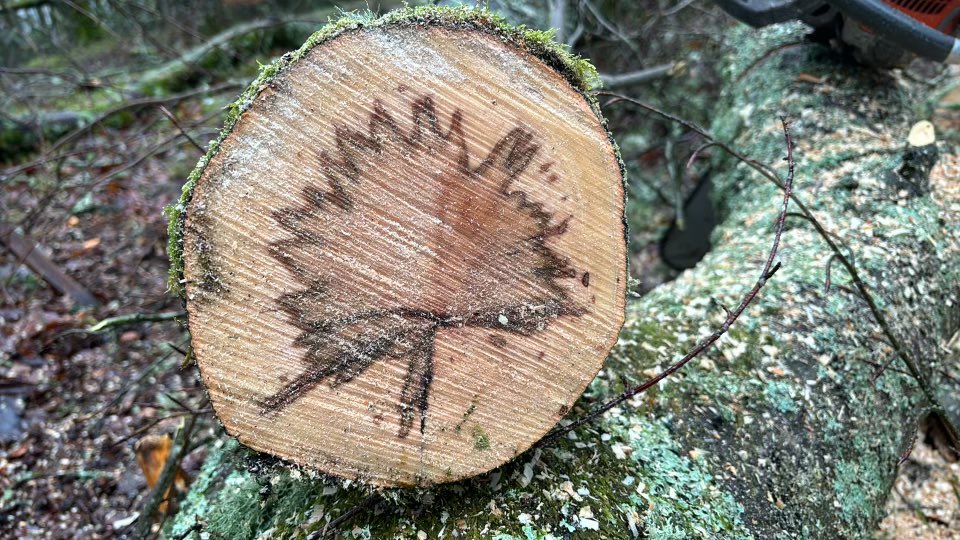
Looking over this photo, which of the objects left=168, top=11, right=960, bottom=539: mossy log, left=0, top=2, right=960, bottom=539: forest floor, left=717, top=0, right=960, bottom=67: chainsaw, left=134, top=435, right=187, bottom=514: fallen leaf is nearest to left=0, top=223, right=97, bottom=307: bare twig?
left=0, top=2, right=960, bottom=539: forest floor

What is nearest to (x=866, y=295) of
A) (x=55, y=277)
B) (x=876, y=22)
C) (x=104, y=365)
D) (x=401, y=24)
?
(x=876, y=22)

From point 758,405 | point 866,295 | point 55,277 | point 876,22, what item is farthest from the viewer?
point 55,277

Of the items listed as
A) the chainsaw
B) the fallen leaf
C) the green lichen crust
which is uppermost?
the chainsaw

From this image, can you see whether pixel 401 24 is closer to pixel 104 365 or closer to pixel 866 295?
pixel 866 295

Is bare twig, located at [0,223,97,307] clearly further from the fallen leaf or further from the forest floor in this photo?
the fallen leaf

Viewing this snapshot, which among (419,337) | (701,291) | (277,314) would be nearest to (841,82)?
Result: (701,291)

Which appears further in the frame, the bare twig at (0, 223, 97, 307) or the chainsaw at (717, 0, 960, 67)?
the bare twig at (0, 223, 97, 307)

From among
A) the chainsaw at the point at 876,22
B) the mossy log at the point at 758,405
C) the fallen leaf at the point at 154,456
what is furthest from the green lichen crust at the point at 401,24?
the chainsaw at the point at 876,22
